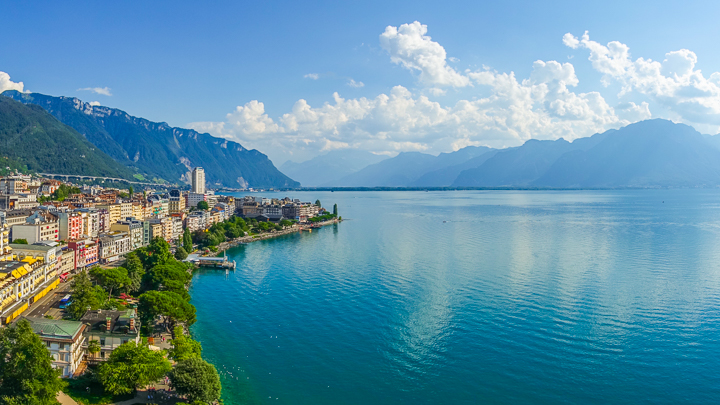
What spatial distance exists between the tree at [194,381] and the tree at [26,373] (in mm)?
3313

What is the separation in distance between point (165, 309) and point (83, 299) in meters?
3.90

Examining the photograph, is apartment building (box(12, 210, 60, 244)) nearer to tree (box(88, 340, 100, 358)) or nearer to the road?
the road

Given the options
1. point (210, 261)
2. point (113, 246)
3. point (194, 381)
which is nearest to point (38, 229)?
point (113, 246)

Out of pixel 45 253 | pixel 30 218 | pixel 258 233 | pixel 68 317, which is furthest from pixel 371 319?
pixel 258 233

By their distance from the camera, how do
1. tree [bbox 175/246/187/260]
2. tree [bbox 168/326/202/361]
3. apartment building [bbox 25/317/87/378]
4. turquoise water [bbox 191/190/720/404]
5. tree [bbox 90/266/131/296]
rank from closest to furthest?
apartment building [bbox 25/317/87/378] → turquoise water [bbox 191/190/720/404] → tree [bbox 168/326/202/361] → tree [bbox 90/266/131/296] → tree [bbox 175/246/187/260]

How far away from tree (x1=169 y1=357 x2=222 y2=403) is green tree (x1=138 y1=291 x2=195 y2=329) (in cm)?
658

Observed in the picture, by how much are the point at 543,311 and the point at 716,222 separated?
197 ft

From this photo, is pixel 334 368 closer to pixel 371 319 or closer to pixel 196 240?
pixel 371 319

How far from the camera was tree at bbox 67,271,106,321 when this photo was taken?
2089cm

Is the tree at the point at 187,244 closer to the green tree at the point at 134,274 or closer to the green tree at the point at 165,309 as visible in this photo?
the green tree at the point at 134,274

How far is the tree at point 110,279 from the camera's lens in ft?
86.6

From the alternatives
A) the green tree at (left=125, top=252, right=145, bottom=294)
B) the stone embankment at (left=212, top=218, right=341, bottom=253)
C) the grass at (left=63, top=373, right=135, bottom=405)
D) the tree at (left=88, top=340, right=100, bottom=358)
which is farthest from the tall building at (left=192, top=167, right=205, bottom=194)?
the grass at (left=63, top=373, right=135, bottom=405)

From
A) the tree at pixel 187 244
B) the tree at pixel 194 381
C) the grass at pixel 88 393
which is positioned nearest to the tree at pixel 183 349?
the tree at pixel 194 381

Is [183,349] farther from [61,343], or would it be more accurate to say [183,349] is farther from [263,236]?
[263,236]
